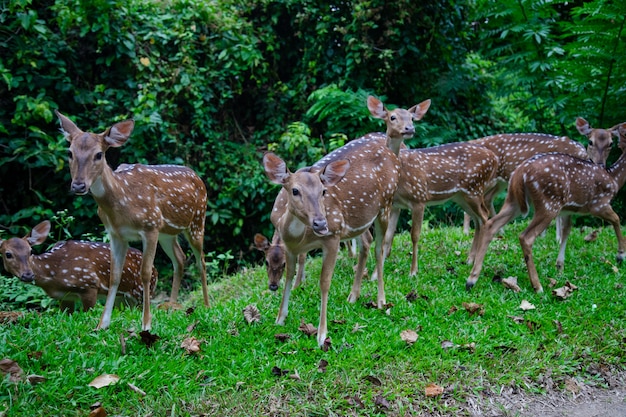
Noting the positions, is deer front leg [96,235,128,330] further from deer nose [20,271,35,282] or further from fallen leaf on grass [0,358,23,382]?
deer nose [20,271,35,282]

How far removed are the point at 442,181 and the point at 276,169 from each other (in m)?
2.96

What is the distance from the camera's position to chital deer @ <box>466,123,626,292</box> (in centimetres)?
598

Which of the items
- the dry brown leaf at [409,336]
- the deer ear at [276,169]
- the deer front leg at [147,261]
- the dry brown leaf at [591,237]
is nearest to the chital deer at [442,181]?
the dry brown leaf at [591,237]

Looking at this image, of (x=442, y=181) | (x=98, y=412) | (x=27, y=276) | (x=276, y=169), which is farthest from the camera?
(x=442, y=181)

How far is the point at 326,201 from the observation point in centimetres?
507

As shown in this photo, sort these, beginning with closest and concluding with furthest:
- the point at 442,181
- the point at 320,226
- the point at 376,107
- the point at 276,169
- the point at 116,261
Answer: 1. the point at 320,226
2. the point at 276,169
3. the point at 116,261
4. the point at 442,181
5. the point at 376,107

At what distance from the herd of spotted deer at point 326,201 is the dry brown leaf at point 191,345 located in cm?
43

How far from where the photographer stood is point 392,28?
34.8ft

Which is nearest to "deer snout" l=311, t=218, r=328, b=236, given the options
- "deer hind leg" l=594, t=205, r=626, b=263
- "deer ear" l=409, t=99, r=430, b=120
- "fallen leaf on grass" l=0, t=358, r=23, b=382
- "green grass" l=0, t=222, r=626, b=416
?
"green grass" l=0, t=222, r=626, b=416

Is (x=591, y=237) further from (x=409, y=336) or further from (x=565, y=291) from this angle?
(x=409, y=336)

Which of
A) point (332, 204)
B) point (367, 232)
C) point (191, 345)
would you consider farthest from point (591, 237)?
point (191, 345)

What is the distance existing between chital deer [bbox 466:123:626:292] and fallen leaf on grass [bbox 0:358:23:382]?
413cm

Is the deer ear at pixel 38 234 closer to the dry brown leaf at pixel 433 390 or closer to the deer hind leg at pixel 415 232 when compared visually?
the deer hind leg at pixel 415 232

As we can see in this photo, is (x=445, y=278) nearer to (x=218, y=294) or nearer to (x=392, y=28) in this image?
(x=218, y=294)
